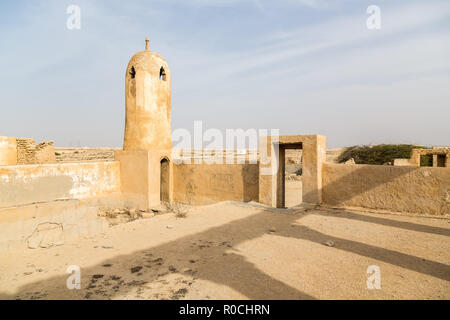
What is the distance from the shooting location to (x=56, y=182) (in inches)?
390

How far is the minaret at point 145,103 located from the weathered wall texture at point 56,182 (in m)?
1.77

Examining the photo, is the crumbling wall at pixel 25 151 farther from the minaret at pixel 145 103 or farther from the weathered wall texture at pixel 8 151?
the minaret at pixel 145 103

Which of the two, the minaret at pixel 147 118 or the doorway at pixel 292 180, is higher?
the minaret at pixel 147 118

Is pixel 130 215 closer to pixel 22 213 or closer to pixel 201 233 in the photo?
pixel 22 213

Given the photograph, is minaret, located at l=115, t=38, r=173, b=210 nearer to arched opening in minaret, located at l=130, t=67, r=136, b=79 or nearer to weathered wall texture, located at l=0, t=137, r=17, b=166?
arched opening in minaret, located at l=130, t=67, r=136, b=79

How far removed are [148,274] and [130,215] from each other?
8.05m

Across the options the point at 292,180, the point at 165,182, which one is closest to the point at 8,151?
the point at 165,182

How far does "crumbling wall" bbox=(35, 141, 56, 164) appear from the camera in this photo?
12.7m

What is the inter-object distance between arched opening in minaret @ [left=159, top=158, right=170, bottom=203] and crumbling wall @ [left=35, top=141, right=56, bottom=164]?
5.62 metres

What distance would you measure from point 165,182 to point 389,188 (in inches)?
366

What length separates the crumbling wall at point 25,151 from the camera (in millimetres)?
12031
